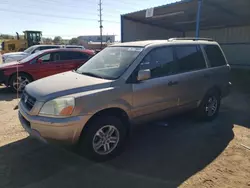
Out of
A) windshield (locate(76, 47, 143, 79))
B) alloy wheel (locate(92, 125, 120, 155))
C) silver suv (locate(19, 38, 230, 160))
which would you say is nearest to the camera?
silver suv (locate(19, 38, 230, 160))

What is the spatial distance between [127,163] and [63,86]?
5.11 ft

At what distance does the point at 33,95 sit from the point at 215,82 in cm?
404

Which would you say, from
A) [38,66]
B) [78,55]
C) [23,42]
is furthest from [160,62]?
[23,42]

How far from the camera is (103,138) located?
11.3ft

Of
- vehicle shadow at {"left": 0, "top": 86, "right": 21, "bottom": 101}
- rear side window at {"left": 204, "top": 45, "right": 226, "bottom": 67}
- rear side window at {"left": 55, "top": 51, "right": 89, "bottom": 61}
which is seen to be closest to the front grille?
rear side window at {"left": 204, "top": 45, "right": 226, "bottom": 67}

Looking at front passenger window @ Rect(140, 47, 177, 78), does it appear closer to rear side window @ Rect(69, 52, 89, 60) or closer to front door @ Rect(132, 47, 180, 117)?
front door @ Rect(132, 47, 180, 117)

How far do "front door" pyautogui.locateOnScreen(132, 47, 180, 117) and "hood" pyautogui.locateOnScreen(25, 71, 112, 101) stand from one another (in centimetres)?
65

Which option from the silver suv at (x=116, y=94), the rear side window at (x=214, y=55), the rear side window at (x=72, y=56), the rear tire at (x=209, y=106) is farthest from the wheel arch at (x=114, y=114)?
the rear side window at (x=72, y=56)

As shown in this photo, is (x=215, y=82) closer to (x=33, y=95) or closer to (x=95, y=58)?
(x=95, y=58)

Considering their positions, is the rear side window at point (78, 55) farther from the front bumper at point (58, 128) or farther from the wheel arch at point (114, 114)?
the front bumper at point (58, 128)

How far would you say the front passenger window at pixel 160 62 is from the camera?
3.94m

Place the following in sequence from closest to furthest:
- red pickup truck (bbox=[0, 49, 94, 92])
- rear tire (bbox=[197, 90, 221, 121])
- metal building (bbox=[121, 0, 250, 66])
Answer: rear tire (bbox=[197, 90, 221, 121]) < red pickup truck (bbox=[0, 49, 94, 92]) < metal building (bbox=[121, 0, 250, 66])

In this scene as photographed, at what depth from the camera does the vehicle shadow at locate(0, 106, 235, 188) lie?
3.01 metres

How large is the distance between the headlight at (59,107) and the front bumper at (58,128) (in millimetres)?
82
